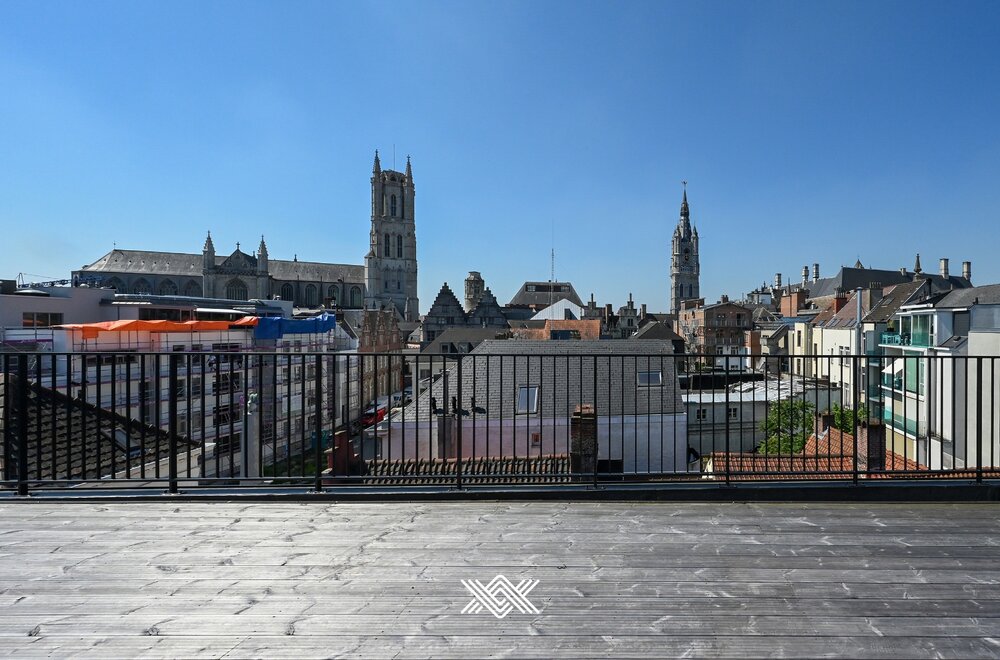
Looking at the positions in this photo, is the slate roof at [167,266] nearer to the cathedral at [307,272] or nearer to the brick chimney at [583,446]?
the cathedral at [307,272]

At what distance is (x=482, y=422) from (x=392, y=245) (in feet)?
259

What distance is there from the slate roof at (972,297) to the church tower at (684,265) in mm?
92009

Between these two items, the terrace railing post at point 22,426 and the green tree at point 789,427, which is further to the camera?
the green tree at point 789,427

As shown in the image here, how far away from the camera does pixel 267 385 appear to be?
21.9m

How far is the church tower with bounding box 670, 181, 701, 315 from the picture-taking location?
11256 centimetres

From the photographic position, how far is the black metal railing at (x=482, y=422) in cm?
421

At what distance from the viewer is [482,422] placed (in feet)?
53.5

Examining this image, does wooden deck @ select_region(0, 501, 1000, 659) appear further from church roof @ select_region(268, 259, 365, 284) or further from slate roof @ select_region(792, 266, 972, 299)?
church roof @ select_region(268, 259, 365, 284)

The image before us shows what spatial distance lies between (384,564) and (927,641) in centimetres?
273

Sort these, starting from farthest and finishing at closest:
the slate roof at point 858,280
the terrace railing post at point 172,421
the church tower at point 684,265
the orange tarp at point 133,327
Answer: the church tower at point 684,265
the slate roof at point 858,280
the orange tarp at point 133,327
the terrace railing post at point 172,421

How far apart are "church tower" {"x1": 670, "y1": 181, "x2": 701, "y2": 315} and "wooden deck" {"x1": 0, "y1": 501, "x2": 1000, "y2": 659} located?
373 feet

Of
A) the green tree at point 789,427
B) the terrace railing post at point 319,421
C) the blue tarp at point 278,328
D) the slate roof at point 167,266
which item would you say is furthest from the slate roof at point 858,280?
the slate roof at point 167,266

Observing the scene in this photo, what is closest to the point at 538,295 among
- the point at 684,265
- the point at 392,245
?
the point at 392,245

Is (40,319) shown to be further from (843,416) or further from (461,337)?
(843,416)
